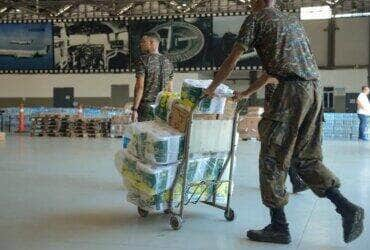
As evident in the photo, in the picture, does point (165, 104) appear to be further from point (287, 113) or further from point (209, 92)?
point (287, 113)

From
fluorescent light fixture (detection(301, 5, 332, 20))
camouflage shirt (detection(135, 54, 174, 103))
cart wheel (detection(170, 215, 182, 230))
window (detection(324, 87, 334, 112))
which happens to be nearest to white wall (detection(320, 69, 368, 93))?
window (detection(324, 87, 334, 112))

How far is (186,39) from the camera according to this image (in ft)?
65.4

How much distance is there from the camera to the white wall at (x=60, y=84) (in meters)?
33.3

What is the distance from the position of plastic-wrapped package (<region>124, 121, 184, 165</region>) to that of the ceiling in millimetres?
24999

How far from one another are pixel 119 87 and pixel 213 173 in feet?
94.0

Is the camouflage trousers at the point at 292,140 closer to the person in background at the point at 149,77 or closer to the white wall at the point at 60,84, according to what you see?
the person in background at the point at 149,77

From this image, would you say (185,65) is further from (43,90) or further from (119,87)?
(43,90)

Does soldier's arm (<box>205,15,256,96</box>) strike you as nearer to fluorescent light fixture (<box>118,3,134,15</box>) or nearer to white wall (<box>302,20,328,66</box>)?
fluorescent light fixture (<box>118,3,134,15</box>)

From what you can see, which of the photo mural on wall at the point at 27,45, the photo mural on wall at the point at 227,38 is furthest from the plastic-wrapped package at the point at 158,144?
the photo mural on wall at the point at 27,45

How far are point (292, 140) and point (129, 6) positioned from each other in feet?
99.7

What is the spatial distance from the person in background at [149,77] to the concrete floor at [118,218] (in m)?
1.03

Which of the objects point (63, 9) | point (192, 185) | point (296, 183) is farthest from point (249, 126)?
point (63, 9)

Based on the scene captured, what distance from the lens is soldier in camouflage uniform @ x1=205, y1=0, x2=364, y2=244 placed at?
3.88 meters

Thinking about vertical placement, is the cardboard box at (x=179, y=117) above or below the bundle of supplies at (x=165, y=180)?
above
